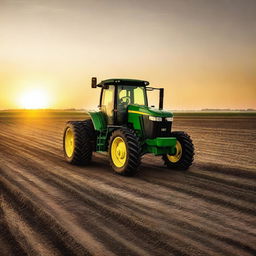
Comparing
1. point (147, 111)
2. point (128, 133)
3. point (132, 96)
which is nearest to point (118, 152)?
point (128, 133)

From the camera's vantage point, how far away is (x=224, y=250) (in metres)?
3.91

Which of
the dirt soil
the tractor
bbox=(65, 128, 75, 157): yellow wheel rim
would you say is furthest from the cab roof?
the dirt soil

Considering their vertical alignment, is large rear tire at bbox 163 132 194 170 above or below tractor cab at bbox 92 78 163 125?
below

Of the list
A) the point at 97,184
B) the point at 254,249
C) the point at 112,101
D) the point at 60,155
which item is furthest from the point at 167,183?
the point at 60,155

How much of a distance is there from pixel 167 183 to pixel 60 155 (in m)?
5.30

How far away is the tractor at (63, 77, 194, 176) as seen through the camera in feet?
26.6

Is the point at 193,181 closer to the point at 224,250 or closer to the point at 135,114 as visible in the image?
the point at 135,114

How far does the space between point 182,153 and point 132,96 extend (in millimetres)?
2145

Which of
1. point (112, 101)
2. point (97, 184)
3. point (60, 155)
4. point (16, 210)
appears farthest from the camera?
point (60, 155)

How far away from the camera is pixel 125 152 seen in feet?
26.6

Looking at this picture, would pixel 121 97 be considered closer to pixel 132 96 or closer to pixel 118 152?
pixel 132 96

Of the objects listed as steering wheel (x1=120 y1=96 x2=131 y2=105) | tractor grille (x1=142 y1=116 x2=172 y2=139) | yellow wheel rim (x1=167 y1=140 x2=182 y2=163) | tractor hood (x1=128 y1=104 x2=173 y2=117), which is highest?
steering wheel (x1=120 y1=96 x2=131 y2=105)

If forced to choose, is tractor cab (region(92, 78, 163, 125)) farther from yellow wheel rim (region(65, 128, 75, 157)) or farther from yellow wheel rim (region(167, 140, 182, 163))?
yellow wheel rim (region(65, 128, 75, 157))

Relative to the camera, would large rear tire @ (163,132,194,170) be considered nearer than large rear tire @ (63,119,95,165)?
Yes
